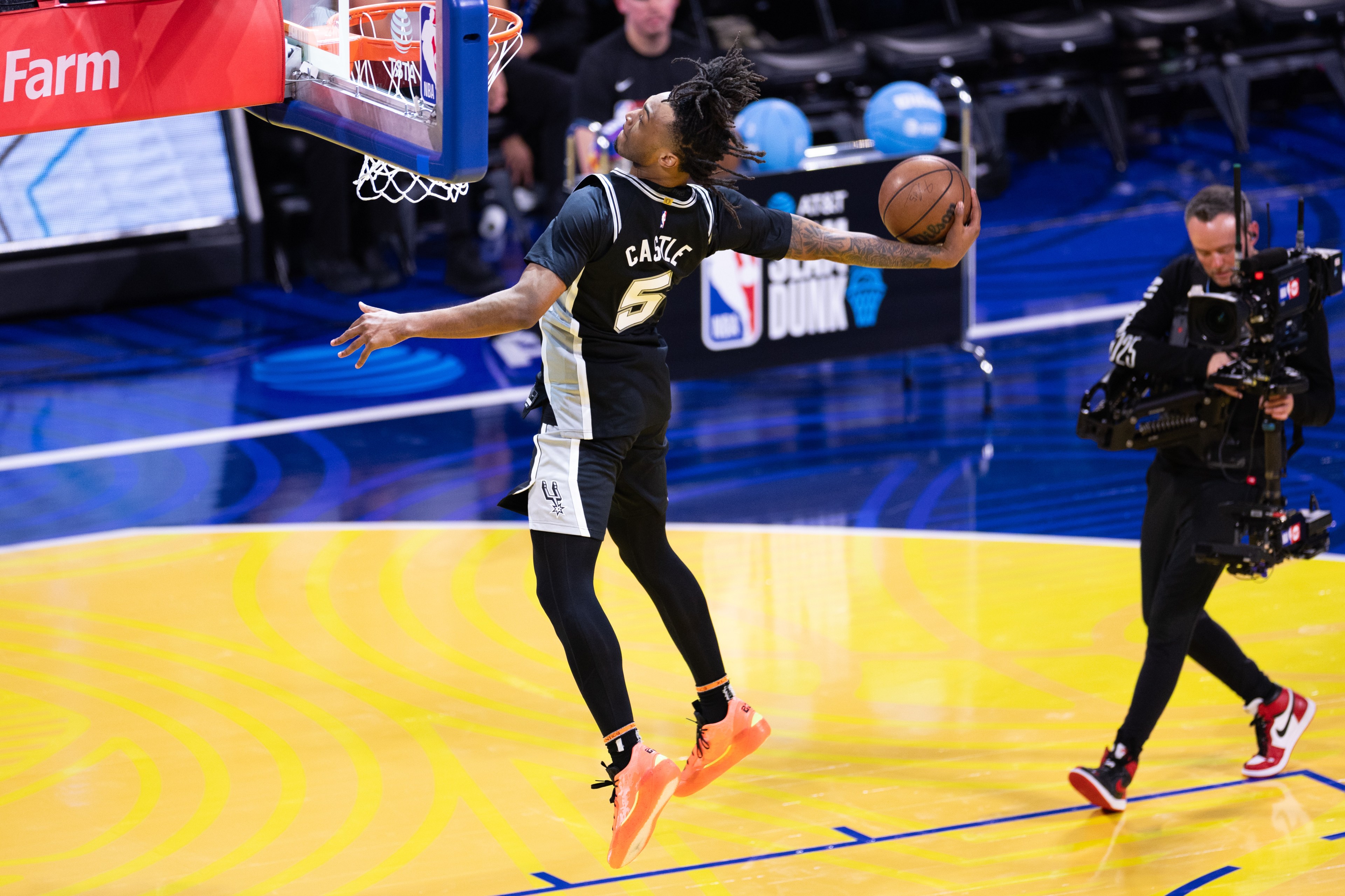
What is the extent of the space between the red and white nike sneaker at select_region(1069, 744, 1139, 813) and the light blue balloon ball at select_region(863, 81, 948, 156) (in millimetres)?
4726

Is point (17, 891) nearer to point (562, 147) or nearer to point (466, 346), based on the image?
point (466, 346)

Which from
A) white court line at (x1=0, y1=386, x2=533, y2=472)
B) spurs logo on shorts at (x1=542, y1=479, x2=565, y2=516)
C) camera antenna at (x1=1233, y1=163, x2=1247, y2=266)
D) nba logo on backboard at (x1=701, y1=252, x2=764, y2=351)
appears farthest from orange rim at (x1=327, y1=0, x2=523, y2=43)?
white court line at (x1=0, y1=386, x2=533, y2=472)

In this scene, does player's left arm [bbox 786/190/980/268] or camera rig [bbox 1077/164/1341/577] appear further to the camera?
camera rig [bbox 1077/164/1341/577]

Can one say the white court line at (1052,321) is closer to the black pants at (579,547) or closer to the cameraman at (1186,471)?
the cameraman at (1186,471)

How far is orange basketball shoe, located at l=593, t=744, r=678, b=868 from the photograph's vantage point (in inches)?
166

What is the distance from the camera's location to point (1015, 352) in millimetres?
10250

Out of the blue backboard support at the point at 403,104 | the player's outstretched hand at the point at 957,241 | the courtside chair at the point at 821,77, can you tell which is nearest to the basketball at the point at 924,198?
the player's outstretched hand at the point at 957,241

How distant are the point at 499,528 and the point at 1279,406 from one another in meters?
3.88

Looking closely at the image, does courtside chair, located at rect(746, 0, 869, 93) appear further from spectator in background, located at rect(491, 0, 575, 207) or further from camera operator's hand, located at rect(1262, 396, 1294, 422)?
camera operator's hand, located at rect(1262, 396, 1294, 422)

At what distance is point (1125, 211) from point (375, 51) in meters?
9.81

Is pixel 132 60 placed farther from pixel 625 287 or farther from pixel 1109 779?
pixel 1109 779

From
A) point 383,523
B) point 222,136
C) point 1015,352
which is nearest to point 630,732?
point 383,523

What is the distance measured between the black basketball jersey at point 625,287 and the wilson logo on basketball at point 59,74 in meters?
1.27

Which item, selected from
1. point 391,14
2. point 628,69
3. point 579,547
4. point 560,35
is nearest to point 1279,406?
point 579,547
